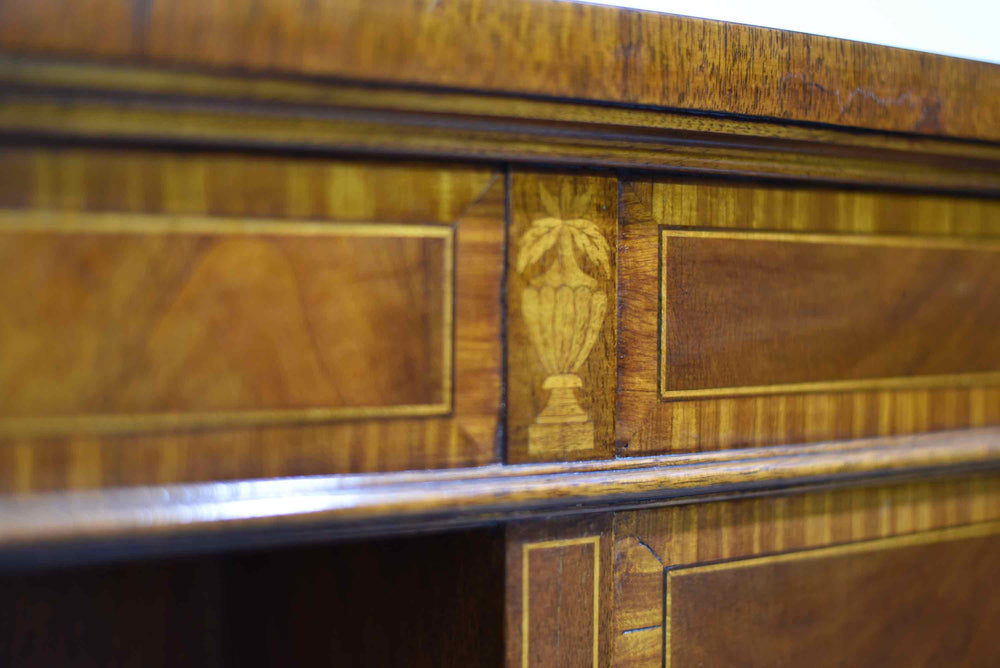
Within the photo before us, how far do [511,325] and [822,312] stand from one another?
17 centimetres

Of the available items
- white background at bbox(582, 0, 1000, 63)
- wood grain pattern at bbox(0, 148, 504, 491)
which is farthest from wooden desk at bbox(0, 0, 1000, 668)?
white background at bbox(582, 0, 1000, 63)

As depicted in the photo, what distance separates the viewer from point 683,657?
354mm

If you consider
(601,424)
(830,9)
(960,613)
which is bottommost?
(960,613)

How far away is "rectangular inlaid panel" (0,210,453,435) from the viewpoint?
0.84 ft

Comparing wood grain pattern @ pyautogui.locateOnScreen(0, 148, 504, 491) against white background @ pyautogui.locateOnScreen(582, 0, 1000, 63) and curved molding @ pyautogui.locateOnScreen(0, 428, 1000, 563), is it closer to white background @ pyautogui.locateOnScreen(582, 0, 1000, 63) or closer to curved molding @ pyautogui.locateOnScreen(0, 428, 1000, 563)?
curved molding @ pyautogui.locateOnScreen(0, 428, 1000, 563)

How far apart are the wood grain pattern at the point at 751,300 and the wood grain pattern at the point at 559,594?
0.16ft

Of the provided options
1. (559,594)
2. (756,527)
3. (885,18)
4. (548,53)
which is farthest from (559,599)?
(885,18)

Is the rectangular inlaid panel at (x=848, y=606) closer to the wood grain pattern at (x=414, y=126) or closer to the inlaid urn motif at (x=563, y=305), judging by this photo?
the inlaid urn motif at (x=563, y=305)

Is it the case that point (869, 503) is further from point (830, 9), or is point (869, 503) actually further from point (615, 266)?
point (830, 9)

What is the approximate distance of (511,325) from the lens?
1.02 ft

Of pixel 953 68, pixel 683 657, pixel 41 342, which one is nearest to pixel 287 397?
pixel 41 342

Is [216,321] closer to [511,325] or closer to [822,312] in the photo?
[511,325]

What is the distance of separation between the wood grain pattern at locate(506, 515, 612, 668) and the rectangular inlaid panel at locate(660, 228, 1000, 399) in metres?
0.08

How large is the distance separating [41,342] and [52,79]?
90 mm
